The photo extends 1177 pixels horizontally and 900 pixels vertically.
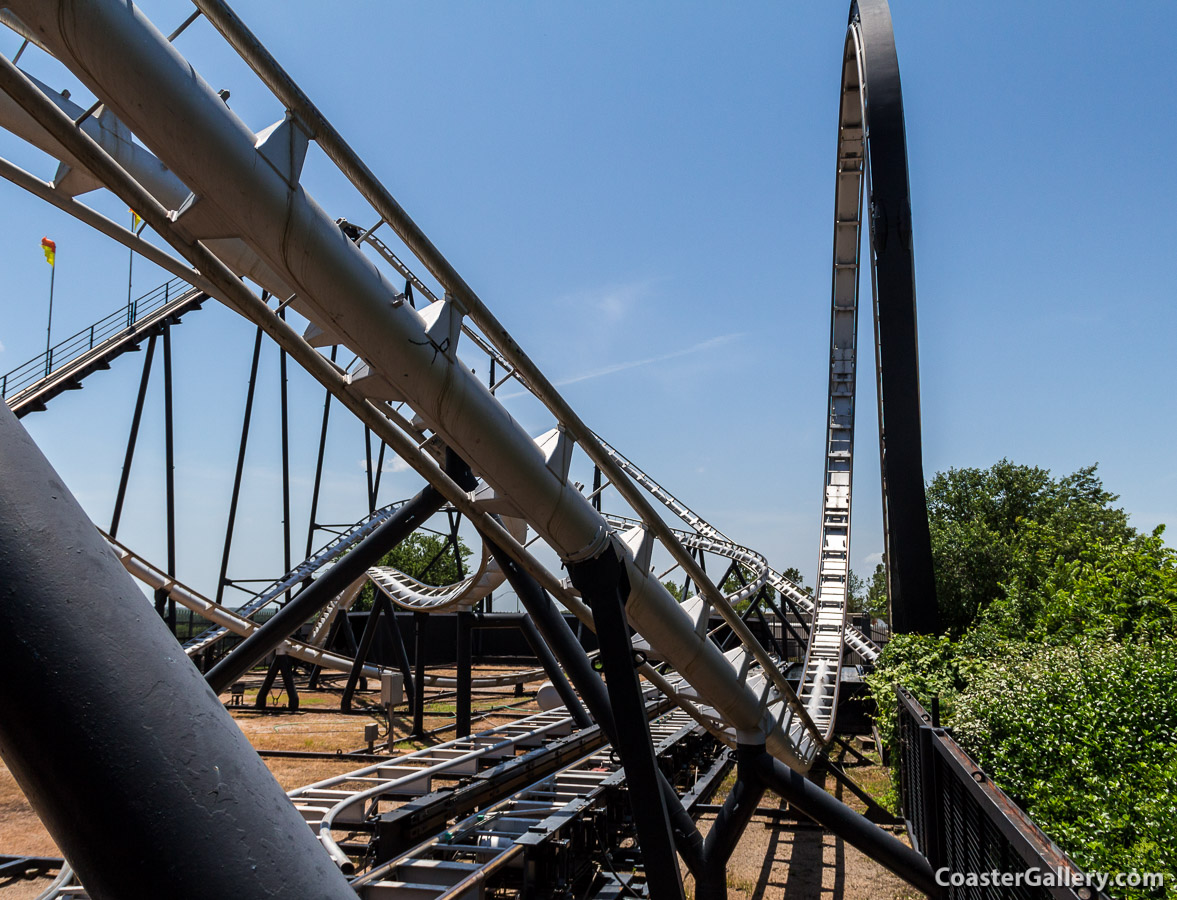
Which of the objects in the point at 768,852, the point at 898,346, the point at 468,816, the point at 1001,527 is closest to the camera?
the point at 468,816

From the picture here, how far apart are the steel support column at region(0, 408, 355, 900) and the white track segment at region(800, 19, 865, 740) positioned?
50.5ft

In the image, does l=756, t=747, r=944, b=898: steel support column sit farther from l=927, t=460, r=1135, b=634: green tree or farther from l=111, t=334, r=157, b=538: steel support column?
l=111, t=334, r=157, b=538: steel support column

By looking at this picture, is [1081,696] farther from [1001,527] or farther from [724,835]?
[1001,527]

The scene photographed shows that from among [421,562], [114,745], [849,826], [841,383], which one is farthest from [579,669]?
[421,562]

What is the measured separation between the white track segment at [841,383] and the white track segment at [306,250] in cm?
1193

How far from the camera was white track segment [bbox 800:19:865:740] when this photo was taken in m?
16.7

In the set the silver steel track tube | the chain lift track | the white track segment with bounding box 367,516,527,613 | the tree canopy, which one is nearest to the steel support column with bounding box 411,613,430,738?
the white track segment with bounding box 367,516,527,613

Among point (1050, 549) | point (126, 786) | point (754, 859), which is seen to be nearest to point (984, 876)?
point (126, 786)

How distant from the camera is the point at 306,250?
3.33 meters

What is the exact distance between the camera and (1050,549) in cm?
1491

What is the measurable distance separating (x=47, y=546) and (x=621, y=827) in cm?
752

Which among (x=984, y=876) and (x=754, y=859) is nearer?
(x=984, y=876)

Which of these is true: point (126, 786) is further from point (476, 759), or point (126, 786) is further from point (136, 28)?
point (476, 759)

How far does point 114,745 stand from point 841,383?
2039 cm
